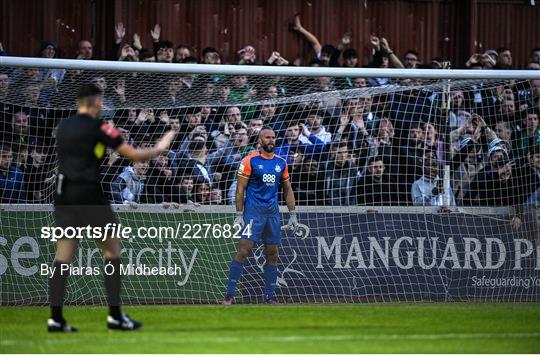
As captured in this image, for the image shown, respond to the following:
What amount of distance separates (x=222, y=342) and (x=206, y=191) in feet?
17.2

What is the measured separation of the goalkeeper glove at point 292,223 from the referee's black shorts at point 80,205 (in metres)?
4.84

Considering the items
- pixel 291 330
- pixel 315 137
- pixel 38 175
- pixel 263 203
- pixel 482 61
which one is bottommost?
pixel 291 330

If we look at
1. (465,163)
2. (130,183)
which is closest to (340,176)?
(465,163)

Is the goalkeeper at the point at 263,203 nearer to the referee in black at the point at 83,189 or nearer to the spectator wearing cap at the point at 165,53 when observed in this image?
the spectator wearing cap at the point at 165,53

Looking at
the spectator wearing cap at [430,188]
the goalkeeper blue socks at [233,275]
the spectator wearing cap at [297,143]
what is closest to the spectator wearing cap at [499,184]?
the spectator wearing cap at [430,188]

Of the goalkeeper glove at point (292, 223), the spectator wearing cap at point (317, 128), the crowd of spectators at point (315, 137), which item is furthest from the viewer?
the spectator wearing cap at point (317, 128)

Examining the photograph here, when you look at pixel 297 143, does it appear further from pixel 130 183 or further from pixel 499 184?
pixel 499 184

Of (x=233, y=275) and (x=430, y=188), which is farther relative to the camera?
(x=430, y=188)

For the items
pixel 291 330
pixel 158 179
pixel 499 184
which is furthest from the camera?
pixel 499 184

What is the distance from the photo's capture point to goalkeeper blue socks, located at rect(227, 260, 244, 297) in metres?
14.0

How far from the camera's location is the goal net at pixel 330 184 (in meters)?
14.4

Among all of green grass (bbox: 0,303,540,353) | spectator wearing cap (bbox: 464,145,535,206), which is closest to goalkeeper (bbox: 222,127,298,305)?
green grass (bbox: 0,303,540,353)

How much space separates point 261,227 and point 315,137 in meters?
1.71

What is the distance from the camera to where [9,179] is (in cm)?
1397
